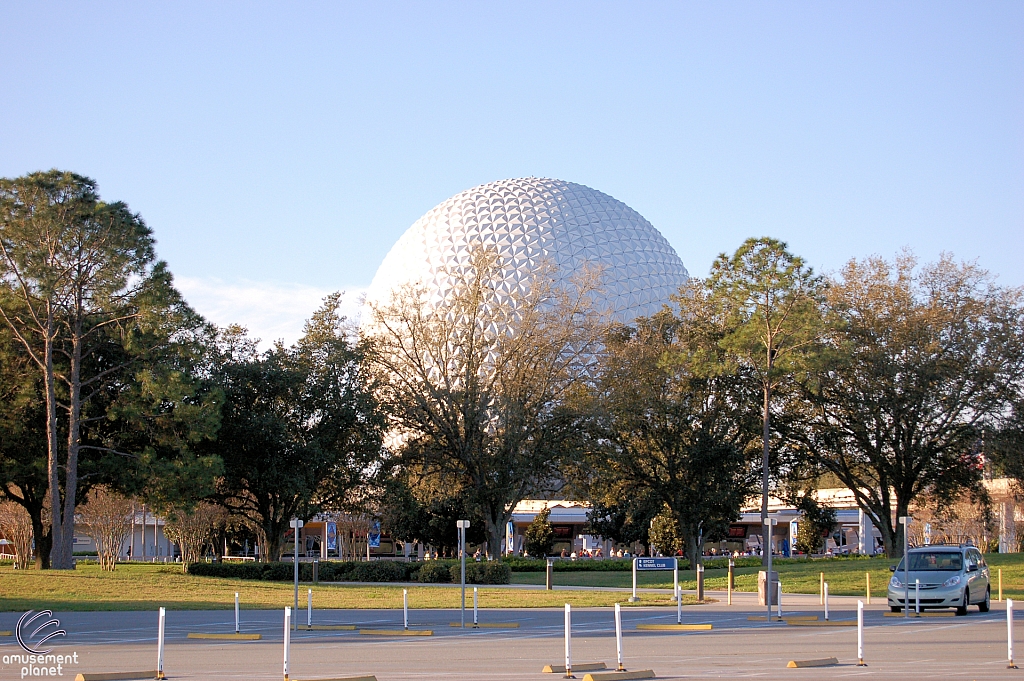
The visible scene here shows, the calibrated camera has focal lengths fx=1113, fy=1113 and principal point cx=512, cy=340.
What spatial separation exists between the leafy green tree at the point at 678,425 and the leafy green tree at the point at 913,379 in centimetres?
332

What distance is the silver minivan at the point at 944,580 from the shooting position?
2542 cm

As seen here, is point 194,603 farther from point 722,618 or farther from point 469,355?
point 469,355

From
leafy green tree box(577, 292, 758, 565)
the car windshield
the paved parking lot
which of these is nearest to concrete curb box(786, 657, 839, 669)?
the paved parking lot

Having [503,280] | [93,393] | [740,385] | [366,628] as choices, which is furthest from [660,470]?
[366,628]

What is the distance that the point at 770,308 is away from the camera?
40.2m

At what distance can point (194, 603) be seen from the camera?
31.0 m

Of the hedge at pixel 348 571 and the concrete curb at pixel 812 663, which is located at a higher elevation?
the concrete curb at pixel 812 663

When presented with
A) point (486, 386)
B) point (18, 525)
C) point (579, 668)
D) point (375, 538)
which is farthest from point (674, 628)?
point (375, 538)

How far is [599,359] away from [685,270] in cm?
2704

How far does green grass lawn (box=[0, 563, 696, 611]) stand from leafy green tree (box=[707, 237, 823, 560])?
451 inches

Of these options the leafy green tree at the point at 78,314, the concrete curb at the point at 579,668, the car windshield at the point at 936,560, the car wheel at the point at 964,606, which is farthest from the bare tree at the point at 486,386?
the concrete curb at the point at 579,668

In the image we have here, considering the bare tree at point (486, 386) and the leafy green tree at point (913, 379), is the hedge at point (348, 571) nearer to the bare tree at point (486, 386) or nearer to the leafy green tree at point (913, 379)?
the bare tree at point (486, 386)

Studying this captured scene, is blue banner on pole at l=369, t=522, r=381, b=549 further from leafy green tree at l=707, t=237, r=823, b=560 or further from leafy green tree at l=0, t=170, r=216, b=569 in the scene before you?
leafy green tree at l=707, t=237, r=823, b=560

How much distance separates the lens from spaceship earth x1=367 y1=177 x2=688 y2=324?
208 ft
